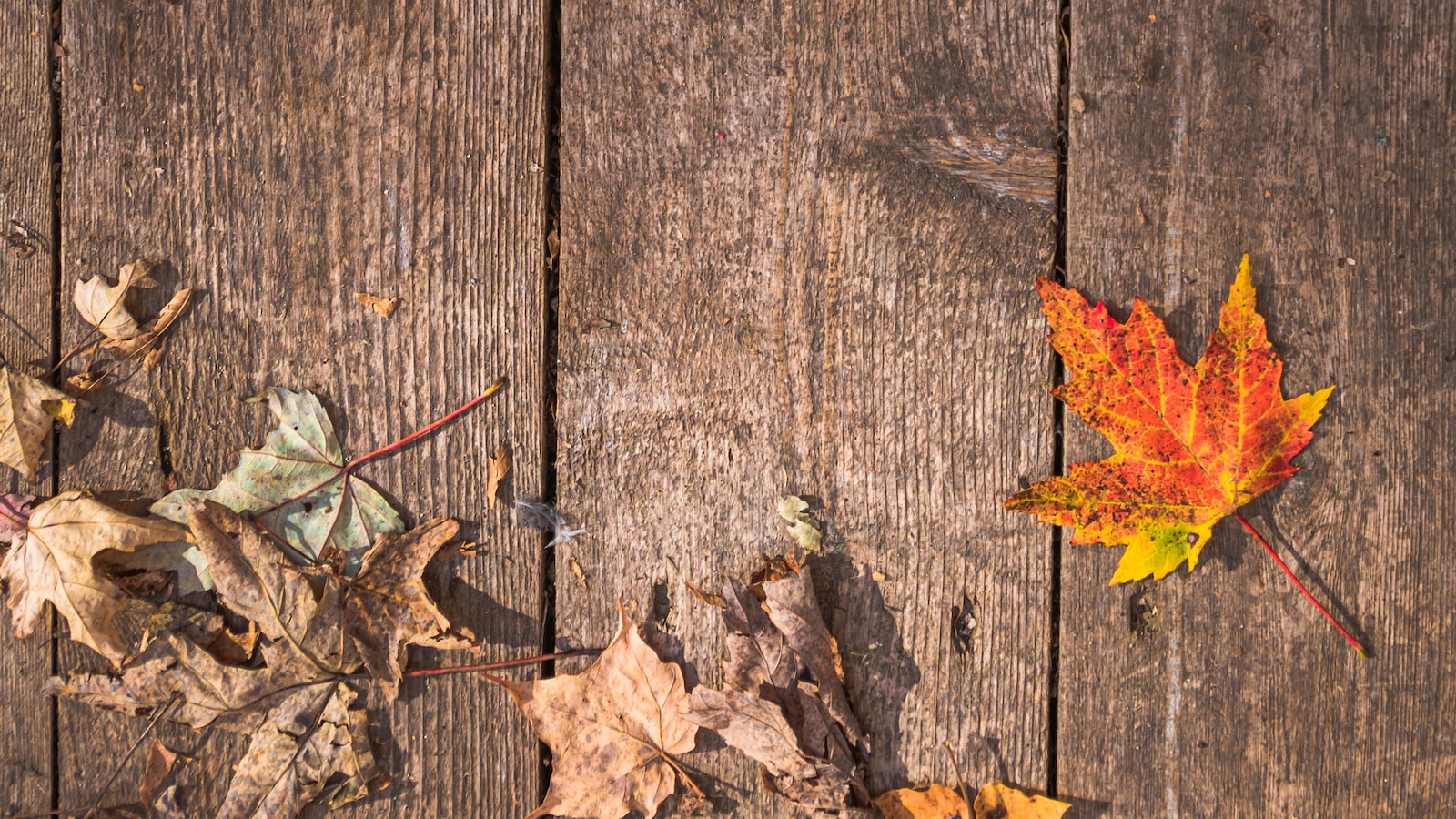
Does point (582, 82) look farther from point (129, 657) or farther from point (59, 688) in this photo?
point (59, 688)

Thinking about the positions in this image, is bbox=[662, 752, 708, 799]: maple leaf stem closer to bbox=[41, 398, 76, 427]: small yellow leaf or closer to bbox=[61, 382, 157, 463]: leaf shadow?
bbox=[61, 382, 157, 463]: leaf shadow

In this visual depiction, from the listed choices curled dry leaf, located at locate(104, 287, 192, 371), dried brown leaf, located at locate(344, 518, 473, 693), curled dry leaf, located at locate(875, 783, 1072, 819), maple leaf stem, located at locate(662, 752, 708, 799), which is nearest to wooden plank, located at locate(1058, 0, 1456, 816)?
curled dry leaf, located at locate(875, 783, 1072, 819)

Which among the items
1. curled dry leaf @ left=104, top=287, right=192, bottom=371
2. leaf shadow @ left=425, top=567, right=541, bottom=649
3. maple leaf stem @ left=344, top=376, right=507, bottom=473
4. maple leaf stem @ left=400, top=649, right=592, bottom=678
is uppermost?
curled dry leaf @ left=104, top=287, right=192, bottom=371

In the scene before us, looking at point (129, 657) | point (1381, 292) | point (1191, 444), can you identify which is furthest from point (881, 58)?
point (129, 657)

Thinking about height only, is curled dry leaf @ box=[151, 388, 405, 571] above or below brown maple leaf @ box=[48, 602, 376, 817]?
above

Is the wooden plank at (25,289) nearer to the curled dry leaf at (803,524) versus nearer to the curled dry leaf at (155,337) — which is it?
the curled dry leaf at (155,337)

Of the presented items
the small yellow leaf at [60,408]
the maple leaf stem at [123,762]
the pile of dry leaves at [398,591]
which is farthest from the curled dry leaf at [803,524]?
the small yellow leaf at [60,408]
